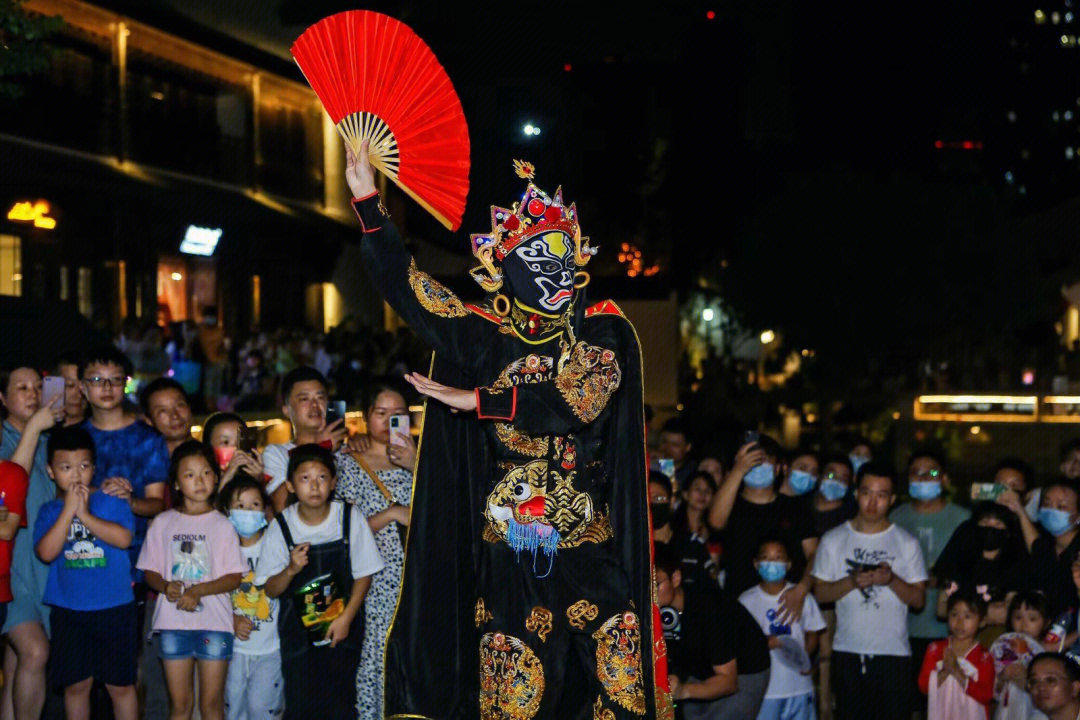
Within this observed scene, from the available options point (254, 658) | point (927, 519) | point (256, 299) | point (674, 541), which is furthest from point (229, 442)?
point (256, 299)

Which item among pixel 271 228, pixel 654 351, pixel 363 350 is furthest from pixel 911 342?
pixel 271 228

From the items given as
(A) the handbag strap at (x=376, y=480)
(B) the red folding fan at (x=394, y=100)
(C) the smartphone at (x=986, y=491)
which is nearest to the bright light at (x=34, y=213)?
(A) the handbag strap at (x=376, y=480)

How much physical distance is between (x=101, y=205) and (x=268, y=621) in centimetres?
1518

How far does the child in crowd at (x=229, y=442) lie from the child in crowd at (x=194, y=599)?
0.56 metres

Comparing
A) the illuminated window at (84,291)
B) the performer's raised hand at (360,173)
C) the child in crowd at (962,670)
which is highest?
the illuminated window at (84,291)

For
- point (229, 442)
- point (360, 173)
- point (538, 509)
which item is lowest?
point (538, 509)

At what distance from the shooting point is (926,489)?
886 cm

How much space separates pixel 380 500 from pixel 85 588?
1.52m

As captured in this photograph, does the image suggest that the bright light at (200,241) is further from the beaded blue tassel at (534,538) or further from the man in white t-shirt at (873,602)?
the beaded blue tassel at (534,538)

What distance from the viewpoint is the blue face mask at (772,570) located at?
787 cm

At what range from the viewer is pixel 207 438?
793 cm

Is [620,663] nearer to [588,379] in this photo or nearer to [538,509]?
[538,509]

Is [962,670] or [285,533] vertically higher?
[285,533]

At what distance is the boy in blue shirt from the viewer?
7.00 meters
